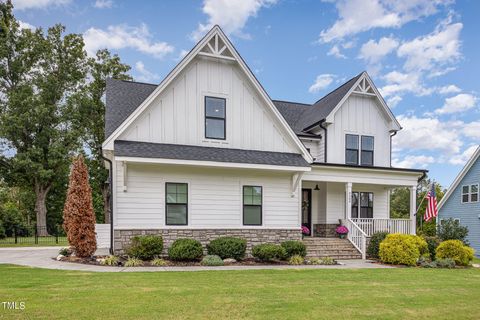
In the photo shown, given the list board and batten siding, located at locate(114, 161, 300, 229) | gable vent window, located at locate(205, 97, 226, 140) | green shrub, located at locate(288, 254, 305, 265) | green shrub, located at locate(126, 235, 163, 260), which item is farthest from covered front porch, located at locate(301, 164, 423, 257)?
green shrub, located at locate(126, 235, 163, 260)

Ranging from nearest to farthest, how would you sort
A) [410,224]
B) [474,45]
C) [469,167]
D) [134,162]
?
[134,162]
[410,224]
[474,45]
[469,167]

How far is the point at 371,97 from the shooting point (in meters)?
17.7

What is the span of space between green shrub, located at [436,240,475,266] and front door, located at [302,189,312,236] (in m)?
5.45

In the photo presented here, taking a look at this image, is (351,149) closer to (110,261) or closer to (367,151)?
(367,151)

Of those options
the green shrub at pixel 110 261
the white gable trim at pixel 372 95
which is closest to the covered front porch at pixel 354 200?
the white gable trim at pixel 372 95

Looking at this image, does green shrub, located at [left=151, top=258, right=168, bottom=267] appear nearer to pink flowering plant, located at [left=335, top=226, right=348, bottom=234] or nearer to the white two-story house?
the white two-story house

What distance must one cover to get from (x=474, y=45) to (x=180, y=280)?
17.6 m

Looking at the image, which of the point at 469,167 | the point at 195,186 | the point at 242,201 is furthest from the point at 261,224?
the point at 469,167

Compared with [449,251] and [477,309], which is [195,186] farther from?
[449,251]

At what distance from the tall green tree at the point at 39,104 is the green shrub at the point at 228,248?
19.3 meters

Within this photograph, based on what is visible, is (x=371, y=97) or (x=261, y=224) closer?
(x=261, y=224)

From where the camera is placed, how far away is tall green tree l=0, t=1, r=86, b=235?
26.8 meters

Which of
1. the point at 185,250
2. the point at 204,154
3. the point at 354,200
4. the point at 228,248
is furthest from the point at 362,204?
the point at 185,250

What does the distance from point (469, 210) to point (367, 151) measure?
11.6 m
